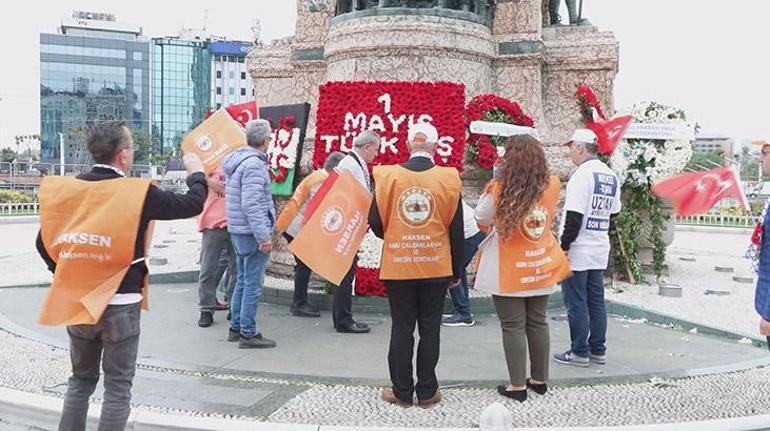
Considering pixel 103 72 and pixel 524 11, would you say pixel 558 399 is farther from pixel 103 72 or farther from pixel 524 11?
pixel 103 72

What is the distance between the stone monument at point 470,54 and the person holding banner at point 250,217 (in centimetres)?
271

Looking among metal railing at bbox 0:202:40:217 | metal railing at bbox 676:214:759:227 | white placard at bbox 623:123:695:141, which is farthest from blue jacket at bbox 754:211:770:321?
metal railing at bbox 0:202:40:217

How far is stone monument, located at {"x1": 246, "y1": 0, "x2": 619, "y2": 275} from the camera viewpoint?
29.0 ft

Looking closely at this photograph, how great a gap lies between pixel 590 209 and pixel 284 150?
4359 mm

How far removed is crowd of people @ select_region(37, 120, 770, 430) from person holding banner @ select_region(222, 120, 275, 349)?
0.01 meters

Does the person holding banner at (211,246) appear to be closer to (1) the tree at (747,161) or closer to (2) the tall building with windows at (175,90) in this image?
(1) the tree at (747,161)

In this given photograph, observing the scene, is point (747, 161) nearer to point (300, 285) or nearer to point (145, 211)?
point (300, 285)

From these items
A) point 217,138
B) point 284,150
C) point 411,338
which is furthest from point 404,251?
point 284,150

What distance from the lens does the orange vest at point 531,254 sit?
4590mm

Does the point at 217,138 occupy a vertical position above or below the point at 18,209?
above

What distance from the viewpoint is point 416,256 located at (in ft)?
14.6

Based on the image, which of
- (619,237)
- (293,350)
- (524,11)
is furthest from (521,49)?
(293,350)

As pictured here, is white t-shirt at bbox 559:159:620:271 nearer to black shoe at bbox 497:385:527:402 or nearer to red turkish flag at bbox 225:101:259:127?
black shoe at bbox 497:385:527:402

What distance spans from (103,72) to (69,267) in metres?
109
